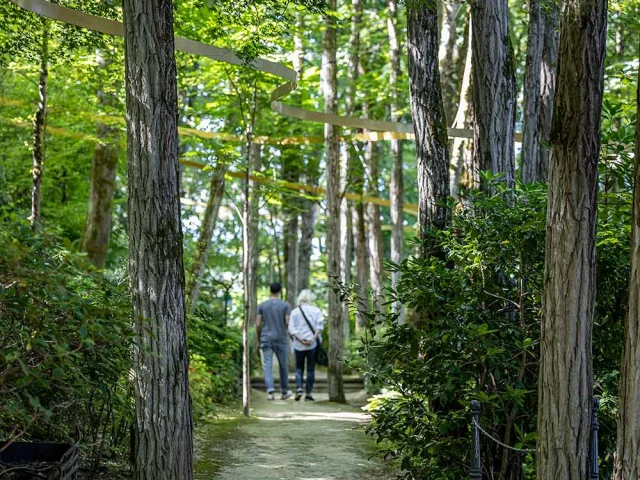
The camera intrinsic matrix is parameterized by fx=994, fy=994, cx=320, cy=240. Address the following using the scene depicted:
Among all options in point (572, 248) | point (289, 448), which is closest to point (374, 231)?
point (289, 448)

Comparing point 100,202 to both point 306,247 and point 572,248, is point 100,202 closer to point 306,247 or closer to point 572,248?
point 306,247

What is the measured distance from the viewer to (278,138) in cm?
1878

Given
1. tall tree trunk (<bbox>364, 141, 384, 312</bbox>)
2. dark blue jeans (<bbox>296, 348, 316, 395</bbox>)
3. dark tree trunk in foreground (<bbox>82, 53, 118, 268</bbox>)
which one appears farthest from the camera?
tall tree trunk (<bbox>364, 141, 384, 312</bbox>)

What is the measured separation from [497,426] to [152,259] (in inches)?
124

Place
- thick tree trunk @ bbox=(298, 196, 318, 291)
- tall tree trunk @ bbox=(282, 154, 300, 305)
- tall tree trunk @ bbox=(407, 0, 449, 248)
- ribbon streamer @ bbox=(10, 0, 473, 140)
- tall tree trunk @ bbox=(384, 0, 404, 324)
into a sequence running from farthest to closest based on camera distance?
1. tall tree trunk @ bbox=(282, 154, 300, 305)
2. thick tree trunk @ bbox=(298, 196, 318, 291)
3. tall tree trunk @ bbox=(384, 0, 404, 324)
4. tall tree trunk @ bbox=(407, 0, 449, 248)
5. ribbon streamer @ bbox=(10, 0, 473, 140)

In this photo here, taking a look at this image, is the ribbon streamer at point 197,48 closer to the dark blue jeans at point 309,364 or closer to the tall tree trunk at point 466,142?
the tall tree trunk at point 466,142

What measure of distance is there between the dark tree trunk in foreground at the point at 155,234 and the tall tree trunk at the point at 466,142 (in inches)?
118

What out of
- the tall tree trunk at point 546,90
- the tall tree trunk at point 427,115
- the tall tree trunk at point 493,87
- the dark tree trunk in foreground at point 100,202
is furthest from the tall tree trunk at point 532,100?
the dark tree trunk in foreground at point 100,202

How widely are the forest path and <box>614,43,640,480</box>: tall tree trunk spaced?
11.2ft

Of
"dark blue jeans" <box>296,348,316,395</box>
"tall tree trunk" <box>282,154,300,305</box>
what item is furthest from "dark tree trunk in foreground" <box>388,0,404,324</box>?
"tall tree trunk" <box>282,154,300,305</box>

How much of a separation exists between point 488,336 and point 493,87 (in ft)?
12.0

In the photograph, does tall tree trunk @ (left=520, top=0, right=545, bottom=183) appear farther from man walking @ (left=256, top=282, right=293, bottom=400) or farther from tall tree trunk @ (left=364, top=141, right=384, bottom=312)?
tall tree trunk @ (left=364, top=141, right=384, bottom=312)

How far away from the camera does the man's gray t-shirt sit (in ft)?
55.5

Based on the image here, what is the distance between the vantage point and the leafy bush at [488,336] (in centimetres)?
778
